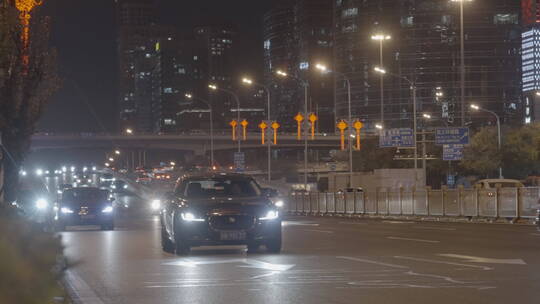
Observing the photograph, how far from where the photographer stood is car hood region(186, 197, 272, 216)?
19594 mm

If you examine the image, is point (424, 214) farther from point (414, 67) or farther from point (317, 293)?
point (414, 67)

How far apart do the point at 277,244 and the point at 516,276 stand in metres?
6.53

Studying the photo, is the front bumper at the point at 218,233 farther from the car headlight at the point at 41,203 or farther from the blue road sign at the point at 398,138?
the blue road sign at the point at 398,138

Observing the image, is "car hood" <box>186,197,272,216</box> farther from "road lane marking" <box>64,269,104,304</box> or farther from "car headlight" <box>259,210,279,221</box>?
"road lane marking" <box>64,269,104,304</box>

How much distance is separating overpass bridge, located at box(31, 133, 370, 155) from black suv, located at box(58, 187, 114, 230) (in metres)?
87.5

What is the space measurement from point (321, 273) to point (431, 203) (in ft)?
102

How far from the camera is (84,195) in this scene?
36.4m

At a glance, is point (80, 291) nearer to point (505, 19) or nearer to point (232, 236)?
point (232, 236)

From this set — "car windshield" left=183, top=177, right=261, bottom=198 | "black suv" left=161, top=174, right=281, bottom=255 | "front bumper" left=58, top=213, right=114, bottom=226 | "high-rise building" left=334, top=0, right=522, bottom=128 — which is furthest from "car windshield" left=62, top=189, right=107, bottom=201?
"high-rise building" left=334, top=0, right=522, bottom=128

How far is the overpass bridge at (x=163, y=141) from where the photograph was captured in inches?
4902

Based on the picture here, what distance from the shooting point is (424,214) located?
1842 inches

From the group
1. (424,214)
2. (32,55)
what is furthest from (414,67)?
(32,55)

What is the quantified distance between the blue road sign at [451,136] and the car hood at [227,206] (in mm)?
36164

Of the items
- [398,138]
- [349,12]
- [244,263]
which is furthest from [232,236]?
[349,12]
